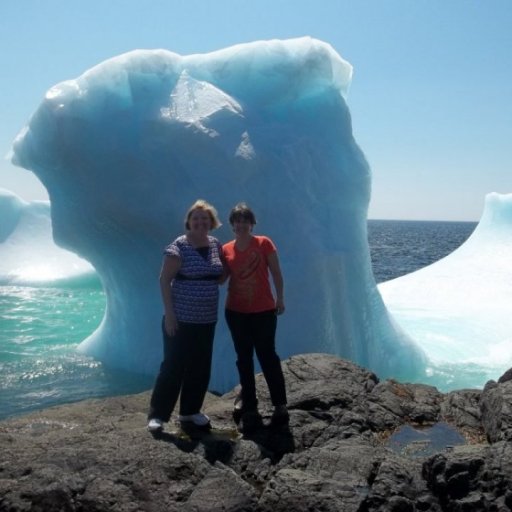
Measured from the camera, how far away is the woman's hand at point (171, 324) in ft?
10.6

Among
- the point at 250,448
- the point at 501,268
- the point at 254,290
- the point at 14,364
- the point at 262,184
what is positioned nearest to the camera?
the point at 250,448

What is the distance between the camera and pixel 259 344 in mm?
3441

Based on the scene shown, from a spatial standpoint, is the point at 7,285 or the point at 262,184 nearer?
the point at 262,184

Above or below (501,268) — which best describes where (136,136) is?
above

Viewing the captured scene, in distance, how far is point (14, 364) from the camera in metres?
7.25

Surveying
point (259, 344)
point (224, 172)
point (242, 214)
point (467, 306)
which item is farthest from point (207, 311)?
point (467, 306)

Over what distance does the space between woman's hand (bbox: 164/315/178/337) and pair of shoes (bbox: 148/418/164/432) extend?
506 mm

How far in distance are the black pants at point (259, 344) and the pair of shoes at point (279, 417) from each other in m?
0.04

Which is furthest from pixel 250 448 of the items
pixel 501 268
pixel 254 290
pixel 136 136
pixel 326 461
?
pixel 501 268

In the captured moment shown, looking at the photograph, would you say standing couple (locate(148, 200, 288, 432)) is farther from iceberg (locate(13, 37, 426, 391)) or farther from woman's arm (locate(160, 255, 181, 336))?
iceberg (locate(13, 37, 426, 391))

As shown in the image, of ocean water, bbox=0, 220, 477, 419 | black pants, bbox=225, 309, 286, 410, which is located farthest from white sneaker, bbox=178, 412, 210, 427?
ocean water, bbox=0, 220, 477, 419

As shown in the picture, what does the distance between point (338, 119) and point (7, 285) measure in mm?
12355

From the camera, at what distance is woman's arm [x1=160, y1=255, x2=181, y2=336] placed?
3.19 metres

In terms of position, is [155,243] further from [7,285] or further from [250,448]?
[7,285]
